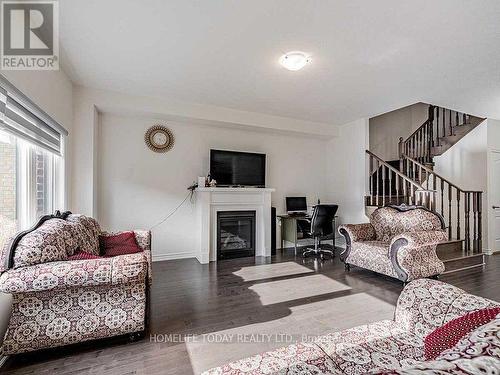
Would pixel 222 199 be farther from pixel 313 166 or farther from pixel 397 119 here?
pixel 397 119

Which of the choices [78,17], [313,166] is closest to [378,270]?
[313,166]

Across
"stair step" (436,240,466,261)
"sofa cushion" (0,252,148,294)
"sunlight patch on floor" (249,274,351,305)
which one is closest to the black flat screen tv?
"sunlight patch on floor" (249,274,351,305)

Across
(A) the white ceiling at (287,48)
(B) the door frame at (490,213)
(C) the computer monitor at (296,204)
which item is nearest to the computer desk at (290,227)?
(C) the computer monitor at (296,204)

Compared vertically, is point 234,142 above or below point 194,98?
below

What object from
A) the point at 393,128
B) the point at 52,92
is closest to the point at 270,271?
the point at 52,92

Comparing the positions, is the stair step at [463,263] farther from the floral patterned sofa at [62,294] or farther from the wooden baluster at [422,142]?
the floral patterned sofa at [62,294]

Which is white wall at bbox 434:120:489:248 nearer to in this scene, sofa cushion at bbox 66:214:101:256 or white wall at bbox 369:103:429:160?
white wall at bbox 369:103:429:160

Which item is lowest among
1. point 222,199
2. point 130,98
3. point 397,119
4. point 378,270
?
point 378,270

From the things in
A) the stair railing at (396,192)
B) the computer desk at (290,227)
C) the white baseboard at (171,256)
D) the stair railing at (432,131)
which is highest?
the stair railing at (432,131)

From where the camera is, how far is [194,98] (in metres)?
3.96

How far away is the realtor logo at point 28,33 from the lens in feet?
6.37

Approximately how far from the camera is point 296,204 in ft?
17.7

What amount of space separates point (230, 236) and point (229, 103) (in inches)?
92.1

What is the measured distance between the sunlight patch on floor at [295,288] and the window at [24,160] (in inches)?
97.2
